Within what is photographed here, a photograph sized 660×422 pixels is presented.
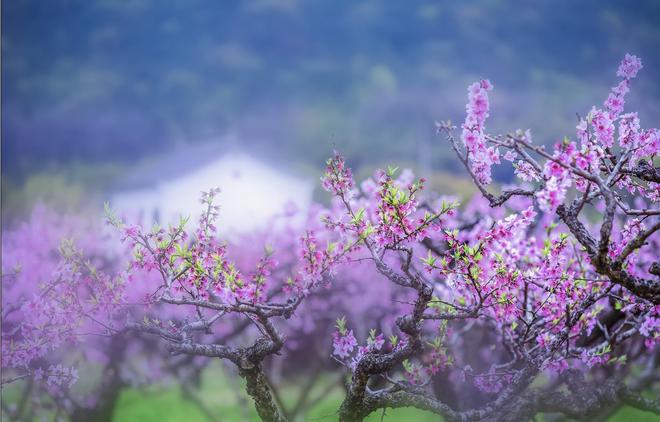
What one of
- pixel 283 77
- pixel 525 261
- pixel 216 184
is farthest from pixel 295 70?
pixel 525 261

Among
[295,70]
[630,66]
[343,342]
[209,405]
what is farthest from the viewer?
[295,70]

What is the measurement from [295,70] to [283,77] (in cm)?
25

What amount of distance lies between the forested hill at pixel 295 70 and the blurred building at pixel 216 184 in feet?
2.14

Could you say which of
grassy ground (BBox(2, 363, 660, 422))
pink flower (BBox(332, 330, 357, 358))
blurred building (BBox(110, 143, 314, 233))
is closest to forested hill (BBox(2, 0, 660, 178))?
blurred building (BBox(110, 143, 314, 233))

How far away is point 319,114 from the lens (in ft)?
32.6

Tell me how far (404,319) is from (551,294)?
0.71m

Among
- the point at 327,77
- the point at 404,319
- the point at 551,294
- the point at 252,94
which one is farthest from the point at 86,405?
the point at 327,77

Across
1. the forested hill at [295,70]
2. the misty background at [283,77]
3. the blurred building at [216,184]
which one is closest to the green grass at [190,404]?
the blurred building at [216,184]

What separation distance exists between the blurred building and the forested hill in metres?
0.65

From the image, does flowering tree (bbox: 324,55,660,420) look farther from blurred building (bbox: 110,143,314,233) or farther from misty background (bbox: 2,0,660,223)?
blurred building (bbox: 110,143,314,233)

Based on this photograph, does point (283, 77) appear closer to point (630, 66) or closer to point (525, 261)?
point (525, 261)

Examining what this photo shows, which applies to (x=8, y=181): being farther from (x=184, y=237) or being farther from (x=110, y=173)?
(x=184, y=237)

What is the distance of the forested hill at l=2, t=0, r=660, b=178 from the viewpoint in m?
5.87

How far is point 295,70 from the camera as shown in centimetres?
944
